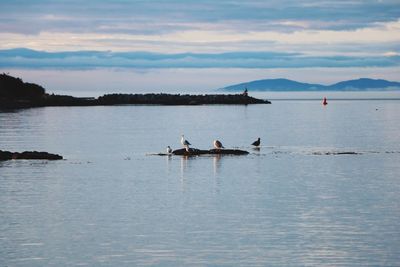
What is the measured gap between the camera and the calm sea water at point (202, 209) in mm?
17266

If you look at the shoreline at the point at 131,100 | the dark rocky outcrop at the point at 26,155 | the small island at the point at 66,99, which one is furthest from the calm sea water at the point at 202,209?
the shoreline at the point at 131,100

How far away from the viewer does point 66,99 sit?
132375 millimetres

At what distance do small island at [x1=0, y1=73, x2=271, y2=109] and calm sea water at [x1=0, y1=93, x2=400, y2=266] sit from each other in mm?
80940

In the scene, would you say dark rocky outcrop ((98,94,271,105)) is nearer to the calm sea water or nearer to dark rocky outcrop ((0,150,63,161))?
the calm sea water

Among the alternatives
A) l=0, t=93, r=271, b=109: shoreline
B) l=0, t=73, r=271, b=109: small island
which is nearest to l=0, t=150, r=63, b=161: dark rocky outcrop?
l=0, t=73, r=271, b=109: small island

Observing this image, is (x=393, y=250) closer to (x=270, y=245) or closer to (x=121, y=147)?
(x=270, y=245)

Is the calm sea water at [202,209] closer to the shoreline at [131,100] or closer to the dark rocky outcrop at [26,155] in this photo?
the dark rocky outcrop at [26,155]

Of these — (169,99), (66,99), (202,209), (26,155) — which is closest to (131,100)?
(169,99)

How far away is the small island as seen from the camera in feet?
395

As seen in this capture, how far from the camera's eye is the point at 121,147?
147 feet

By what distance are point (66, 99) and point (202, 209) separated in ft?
368

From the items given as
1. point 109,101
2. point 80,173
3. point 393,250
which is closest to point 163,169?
point 80,173

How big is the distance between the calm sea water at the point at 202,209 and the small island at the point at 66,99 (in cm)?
8094

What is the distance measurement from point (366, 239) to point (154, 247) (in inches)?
195
